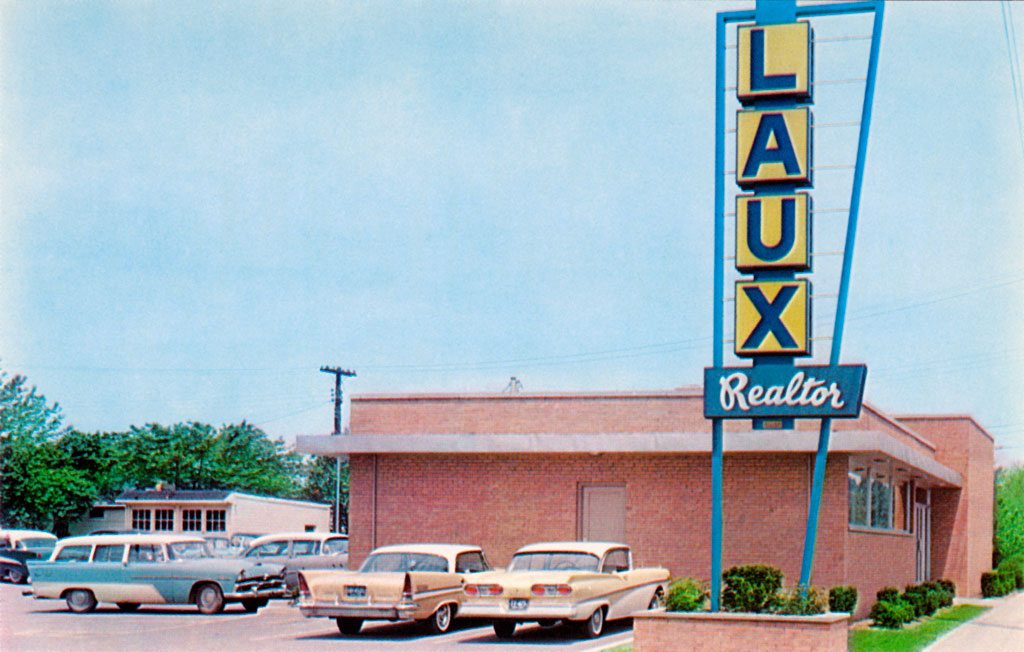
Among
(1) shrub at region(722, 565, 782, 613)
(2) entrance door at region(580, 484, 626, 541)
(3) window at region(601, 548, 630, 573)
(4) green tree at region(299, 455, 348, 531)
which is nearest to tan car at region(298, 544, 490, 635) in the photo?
(3) window at region(601, 548, 630, 573)

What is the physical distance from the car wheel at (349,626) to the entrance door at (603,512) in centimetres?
652

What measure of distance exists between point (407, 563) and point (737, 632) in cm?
580

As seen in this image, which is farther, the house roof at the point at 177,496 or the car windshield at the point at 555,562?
the house roof at the point at 177,496

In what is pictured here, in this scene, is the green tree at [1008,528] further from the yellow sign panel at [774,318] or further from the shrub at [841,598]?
the yellow sign panel at [774,318]

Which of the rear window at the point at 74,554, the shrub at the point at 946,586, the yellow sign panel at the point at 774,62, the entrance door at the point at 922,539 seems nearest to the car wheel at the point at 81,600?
the rear window at the point at 74,554

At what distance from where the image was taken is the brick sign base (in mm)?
15961

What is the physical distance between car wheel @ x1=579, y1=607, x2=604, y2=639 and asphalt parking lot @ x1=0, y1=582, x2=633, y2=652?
15cm

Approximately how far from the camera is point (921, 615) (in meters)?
25.7

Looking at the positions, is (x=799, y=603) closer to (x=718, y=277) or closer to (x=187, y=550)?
(x=718, y=277)

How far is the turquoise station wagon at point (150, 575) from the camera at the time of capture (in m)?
23.6

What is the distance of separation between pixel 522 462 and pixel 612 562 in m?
6.25

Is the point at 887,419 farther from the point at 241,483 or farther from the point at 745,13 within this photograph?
the point at 241,483

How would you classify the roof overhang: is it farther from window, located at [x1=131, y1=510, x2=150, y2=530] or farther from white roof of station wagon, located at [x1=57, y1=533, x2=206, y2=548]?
window, located at [x1=131, y1=510, x2=150, y2=530]

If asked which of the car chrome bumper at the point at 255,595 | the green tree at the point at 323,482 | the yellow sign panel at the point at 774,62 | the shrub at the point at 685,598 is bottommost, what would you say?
the green tree at the point at 323,482
